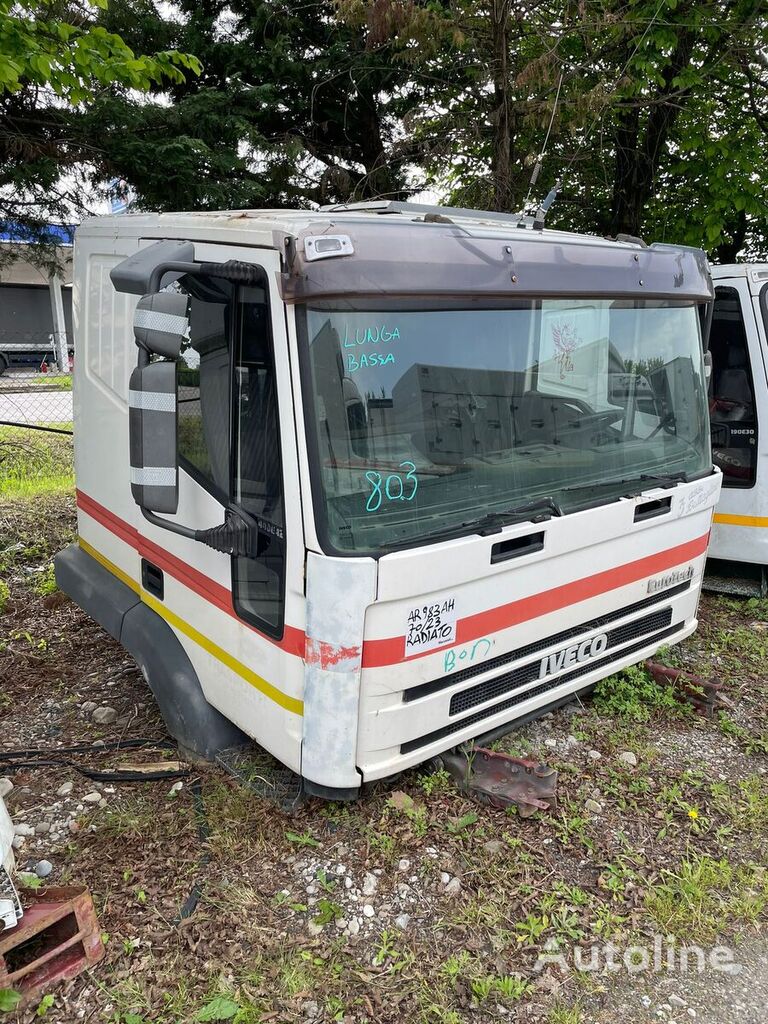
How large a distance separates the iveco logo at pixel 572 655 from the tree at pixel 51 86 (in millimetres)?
4108

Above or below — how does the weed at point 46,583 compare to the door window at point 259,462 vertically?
below

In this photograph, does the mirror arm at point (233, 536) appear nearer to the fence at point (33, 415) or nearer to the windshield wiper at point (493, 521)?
the windshield wiper at point (493, 521)

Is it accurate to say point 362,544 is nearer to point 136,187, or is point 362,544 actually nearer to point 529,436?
point 529,436

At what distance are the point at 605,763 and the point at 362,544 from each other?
1.85 metres

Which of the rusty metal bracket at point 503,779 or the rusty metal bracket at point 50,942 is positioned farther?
the rusty metal bracket at point 503,779

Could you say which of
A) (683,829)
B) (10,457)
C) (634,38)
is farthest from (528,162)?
(10,457)

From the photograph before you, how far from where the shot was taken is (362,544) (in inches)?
105

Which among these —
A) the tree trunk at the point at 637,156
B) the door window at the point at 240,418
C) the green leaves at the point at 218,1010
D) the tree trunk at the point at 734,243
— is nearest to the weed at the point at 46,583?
the door window at the point at 240,418

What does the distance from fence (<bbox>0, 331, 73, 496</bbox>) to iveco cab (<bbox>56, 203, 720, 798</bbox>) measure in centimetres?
485

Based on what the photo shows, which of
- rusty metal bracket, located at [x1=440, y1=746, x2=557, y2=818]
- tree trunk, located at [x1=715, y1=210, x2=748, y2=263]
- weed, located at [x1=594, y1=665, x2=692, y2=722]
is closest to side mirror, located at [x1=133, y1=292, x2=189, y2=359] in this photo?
rusty metal bracket, located at [x1=440, y1=746, x2=557, y2=818]

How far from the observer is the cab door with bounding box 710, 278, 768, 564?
5172 mm

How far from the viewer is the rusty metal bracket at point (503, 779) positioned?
3.25 m

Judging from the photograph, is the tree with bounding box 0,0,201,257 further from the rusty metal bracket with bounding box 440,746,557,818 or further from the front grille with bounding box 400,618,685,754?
the rusty metal bracket with bounding box 440,746,557,818

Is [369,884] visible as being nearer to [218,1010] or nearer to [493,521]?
[218,1010]
